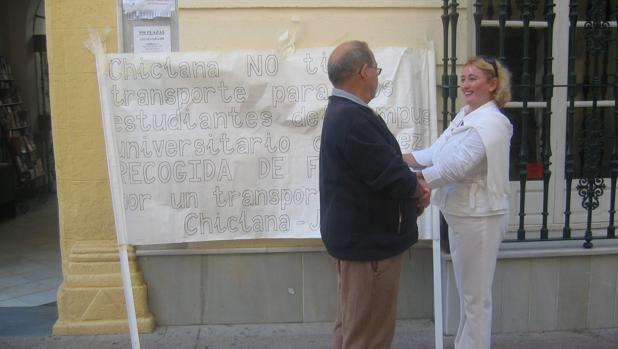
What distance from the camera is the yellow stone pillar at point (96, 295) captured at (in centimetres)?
424

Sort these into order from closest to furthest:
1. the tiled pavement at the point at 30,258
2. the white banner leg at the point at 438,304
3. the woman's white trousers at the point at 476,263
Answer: the woman's white trousers at the point at 476,263 → the white banner leg at the point at 438,304 → the tiled pavement at the point at 30,258

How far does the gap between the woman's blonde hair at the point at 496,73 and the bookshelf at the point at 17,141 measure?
658cm

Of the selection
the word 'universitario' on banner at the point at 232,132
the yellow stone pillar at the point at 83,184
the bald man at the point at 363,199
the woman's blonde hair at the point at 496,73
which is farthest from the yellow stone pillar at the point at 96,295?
the woman's blonde hair at the point at 496,73

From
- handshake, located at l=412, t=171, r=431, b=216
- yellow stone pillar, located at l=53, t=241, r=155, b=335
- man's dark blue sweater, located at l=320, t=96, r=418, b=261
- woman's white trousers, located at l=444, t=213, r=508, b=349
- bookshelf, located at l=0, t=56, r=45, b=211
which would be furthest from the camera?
bookshelf, located at l=0, t=56, r=45, b=211

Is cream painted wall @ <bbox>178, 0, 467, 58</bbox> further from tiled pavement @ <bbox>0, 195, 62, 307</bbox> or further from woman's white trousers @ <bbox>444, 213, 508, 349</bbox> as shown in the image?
Answer: tiled pavement @ <bbox>0, 195, 62, 307</bbox>

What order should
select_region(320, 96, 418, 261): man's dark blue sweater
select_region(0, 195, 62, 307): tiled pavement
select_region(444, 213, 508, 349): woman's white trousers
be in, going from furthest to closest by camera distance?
select_region(0, 195, 62, 307): tiled pavement
select_region(444, 213, 508, 349): woman's white trousers
select_region(320, 96, 418, 261): man's dark blue sweater

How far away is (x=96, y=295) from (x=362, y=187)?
7.92 ft

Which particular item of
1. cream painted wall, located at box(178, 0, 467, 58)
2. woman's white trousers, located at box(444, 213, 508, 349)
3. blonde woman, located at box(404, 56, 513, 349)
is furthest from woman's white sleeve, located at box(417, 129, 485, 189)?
cream painted wall, located at box(178, 0, 467, 58)

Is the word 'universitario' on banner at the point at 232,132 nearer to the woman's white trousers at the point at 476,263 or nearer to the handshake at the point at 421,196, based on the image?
the woman's white trousers at the point at 476,263

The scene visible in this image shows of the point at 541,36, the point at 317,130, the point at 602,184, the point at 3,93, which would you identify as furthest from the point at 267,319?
the point at 3,93

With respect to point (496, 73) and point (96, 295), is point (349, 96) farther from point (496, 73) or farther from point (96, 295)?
point (96, 295)

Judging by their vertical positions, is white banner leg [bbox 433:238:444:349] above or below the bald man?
below

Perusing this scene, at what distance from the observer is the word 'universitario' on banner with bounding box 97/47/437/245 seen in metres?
3.93

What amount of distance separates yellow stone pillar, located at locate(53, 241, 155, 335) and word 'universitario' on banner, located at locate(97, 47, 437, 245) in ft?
1.55
